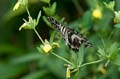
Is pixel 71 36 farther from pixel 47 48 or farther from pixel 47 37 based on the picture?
pixel 47 37

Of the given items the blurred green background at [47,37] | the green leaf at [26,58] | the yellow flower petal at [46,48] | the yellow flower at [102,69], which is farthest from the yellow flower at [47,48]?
the green leaf at [26,58]

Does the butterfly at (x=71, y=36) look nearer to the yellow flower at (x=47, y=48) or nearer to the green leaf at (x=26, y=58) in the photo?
the yellow flower at (x=47, y=48)

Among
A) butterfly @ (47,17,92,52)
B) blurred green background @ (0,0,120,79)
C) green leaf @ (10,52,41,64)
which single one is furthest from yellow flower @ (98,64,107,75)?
green leaf @ (10,52,41,64)

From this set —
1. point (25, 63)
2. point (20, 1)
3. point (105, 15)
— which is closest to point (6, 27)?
point (25, 63)

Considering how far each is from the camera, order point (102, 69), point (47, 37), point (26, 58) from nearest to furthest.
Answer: point (102, 69) → point (26, 58) → point (47, 37)

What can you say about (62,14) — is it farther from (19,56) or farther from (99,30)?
(99,30)


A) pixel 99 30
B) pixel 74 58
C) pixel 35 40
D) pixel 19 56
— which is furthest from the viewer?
pixel 35 40

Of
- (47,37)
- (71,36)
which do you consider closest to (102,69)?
(71,36)
